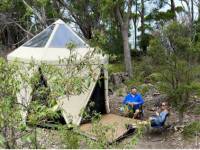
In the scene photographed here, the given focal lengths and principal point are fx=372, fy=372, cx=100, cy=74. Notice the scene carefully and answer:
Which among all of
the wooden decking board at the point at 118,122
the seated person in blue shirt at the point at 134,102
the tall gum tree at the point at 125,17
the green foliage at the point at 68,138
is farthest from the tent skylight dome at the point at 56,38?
the green foliage at the point at 68,138

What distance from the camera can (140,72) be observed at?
14.7m

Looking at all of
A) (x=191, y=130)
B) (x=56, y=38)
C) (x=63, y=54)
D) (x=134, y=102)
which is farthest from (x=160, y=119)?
(x=56, y=38)

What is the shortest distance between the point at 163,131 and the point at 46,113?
6.00 meters

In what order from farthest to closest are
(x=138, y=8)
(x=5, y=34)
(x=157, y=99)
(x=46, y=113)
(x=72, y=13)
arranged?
(x=5, y=34)
(x=138, y=8)
(x=72, y=13)
(x=157, y=99)
(x=46, y=113)

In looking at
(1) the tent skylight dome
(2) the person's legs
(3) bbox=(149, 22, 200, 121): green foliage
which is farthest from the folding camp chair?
(1) the tent skylight dome

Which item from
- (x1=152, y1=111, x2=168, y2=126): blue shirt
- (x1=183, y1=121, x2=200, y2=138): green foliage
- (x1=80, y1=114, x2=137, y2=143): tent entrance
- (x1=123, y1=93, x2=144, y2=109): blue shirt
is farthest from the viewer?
(x1=123, y1=93, x2=144, y2=109): blue shirt

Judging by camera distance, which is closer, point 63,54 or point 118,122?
point 118,122

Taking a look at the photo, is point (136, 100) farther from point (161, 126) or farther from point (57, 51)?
point (57, 51)

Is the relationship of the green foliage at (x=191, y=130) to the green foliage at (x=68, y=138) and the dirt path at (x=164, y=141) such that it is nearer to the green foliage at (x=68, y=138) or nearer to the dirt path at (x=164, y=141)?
the dirt path at (x=164, y=141)

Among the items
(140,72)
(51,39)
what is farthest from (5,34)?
(51,39)

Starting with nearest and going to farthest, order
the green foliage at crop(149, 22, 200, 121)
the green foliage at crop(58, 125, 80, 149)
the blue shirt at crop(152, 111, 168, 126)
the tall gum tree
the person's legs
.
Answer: the green foliage at crop(58, 125, 80, 149) → the blue shirt at crop(152, 111, 168, 126) → the green foliage at crop(149, 22, 200, 121) → the person's legs → the tall gum tree

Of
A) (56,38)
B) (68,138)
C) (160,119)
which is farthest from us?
(56,38)

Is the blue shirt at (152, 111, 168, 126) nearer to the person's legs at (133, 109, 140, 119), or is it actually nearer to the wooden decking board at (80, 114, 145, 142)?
the wooden decking board at (80, 114, 145, 142)

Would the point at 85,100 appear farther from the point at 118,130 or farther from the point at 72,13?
the point at 72,13
